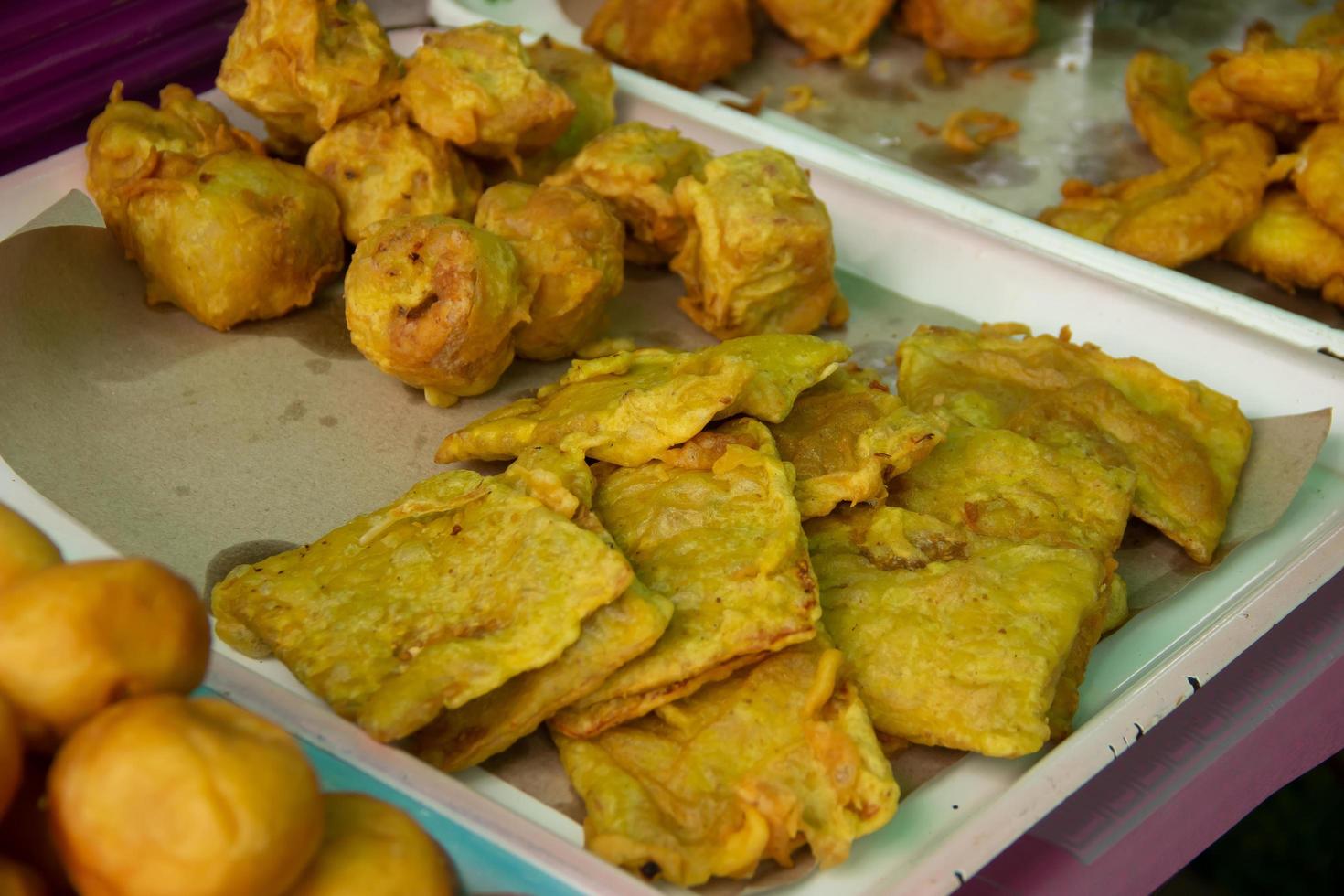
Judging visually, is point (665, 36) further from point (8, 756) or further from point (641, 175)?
point (8, 756)

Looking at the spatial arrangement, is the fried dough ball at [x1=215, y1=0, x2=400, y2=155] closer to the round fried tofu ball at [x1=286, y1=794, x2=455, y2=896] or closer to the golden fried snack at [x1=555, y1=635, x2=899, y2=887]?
the golden fried snack at [x1=555, y1=635, x2=899, y2=887]

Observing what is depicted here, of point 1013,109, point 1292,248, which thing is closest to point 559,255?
point 1292,248

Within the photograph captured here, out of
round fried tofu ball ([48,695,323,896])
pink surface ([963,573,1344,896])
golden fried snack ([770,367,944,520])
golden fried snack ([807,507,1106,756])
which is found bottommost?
pink surface ([963,573,1344,896])

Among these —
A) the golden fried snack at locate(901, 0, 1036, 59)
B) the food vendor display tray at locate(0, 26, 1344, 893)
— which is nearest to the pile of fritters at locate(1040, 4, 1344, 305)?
the food vendor display tray at locate(0, 26, 1344, 893)

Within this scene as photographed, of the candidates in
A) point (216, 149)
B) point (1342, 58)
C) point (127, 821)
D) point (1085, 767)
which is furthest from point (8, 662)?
point (1342, 58)

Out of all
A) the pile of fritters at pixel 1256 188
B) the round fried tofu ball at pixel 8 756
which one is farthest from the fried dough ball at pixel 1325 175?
the round fried tofu ball at pixel 8 756

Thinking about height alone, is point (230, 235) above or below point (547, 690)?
above

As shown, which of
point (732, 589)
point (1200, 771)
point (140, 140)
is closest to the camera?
point (732, 589)
